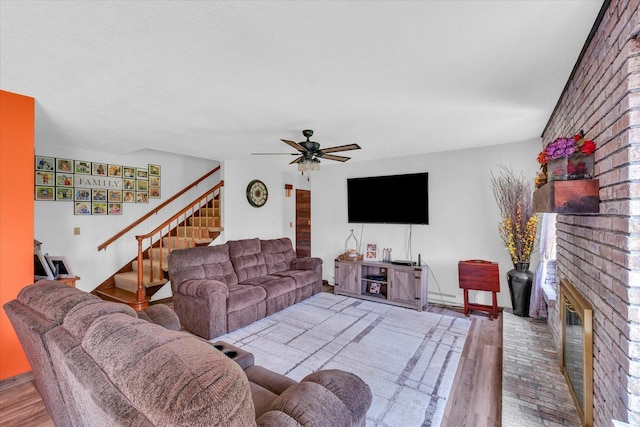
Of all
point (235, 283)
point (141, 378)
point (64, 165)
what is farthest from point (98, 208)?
point (141, 378)

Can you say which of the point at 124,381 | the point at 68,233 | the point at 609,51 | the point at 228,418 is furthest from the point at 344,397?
the point at 68,233

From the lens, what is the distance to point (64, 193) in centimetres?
420

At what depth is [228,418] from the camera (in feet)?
2.25

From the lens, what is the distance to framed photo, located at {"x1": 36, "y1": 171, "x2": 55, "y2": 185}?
3965 mm

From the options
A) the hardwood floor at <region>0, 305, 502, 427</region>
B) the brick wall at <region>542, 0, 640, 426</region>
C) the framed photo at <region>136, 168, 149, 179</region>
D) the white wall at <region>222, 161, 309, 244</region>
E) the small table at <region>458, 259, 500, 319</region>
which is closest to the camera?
the brick wall at <region>542, 0, 640, 426</region>

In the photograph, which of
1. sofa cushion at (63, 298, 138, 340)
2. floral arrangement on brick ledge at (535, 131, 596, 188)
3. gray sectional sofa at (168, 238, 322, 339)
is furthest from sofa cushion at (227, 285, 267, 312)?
floral arrangement on brick ledge at (535, 131, 596, 188)

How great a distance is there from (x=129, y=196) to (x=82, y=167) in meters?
0.75

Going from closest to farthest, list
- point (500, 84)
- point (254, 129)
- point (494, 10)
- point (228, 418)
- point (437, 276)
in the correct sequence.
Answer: point (228, 418)
point (494, 10)
point (500, 84)
point (254, 129)
point (437, 276)

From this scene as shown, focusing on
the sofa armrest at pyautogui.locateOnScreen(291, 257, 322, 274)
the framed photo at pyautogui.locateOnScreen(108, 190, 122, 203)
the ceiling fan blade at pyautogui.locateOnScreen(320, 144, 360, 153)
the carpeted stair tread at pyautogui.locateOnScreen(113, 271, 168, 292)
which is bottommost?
the carpeted stair tread at pyautogui.locateOnScreen(113, 271, 168, 292)

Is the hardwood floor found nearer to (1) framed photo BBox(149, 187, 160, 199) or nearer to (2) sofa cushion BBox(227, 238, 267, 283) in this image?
(2) sofa cushion BBox(227, 238, 267, 283)

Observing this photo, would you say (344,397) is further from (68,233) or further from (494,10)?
(68,233)

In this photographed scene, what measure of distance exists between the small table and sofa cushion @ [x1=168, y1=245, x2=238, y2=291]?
10.3 feet

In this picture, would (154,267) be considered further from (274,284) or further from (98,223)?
(274,284)

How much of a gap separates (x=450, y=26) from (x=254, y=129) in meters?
2.27
